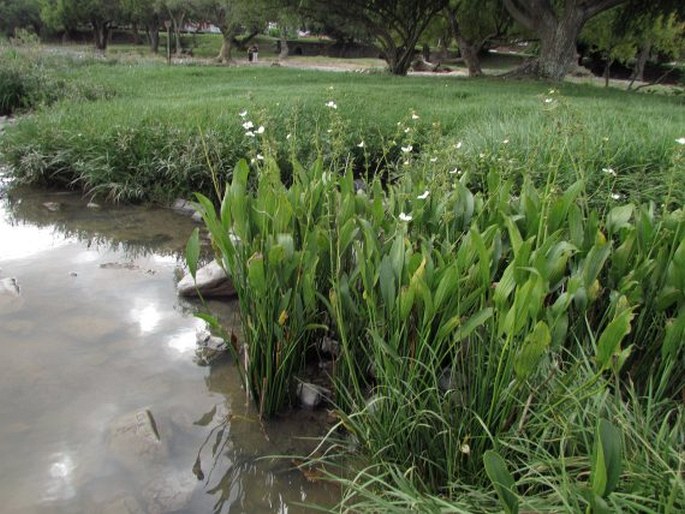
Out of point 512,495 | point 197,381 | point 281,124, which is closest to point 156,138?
point 281,124

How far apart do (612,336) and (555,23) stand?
14.5 metres

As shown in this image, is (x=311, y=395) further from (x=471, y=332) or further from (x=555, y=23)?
(x=555, y=23)

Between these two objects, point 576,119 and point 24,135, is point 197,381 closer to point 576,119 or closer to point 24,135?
point 576,119

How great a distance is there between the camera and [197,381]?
11.0 feet

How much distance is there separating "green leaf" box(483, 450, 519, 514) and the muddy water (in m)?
1.25

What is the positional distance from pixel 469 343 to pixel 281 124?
4878mm

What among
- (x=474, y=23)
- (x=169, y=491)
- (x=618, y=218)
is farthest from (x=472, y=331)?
(x=474, y=23)

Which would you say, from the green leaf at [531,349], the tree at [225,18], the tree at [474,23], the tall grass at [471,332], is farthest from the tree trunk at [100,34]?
the green leaf at [531,349]

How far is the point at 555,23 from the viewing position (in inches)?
574

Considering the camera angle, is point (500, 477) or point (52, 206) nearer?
point (500, 477)

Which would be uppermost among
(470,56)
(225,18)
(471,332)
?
(225,18)

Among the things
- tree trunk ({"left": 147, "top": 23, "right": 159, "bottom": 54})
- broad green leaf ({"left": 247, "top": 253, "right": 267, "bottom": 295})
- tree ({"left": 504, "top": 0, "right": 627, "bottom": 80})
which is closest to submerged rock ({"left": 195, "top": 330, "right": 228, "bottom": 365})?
broad green leaf ({"left": 247, "top": 253, "right": 267, "bottom": 295})

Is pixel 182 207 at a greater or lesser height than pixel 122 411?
greater

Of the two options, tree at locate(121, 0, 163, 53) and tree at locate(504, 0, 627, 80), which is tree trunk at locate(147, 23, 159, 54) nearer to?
tree at locate(121, 0, 163, 53)
